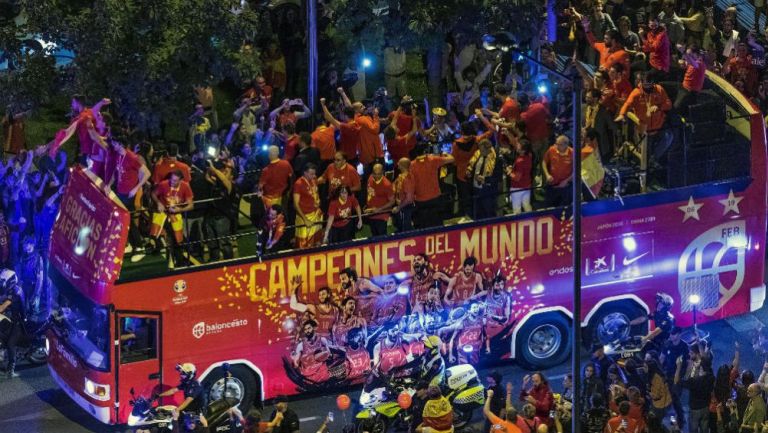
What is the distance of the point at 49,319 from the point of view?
2559cm

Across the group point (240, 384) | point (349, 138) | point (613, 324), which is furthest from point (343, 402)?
point (613, 324)

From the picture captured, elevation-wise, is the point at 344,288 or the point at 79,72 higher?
the point at 79,72

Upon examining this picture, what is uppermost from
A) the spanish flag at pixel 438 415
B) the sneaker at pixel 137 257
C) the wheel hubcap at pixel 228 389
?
the sneaker at pixel 137 257

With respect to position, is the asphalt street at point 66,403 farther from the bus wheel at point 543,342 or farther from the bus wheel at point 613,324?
the bus wheel at point 613,324

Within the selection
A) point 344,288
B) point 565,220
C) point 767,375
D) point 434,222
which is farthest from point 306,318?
point 767,375

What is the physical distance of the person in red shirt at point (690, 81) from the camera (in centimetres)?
2716

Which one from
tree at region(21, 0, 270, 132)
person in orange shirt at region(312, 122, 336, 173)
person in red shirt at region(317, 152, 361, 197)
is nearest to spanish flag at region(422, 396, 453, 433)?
person in red shirt at region(317, 152, 361, 197)

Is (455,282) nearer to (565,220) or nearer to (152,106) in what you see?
(565,220)

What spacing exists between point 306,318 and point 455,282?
2180mm

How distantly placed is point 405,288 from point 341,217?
1.30 metres

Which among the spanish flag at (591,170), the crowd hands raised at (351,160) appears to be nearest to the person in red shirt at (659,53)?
the crowd hands raised at (351,160)

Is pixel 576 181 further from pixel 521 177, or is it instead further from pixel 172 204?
pixel 172 204

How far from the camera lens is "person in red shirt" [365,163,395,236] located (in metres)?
25.7

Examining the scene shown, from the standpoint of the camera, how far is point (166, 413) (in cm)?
2391
